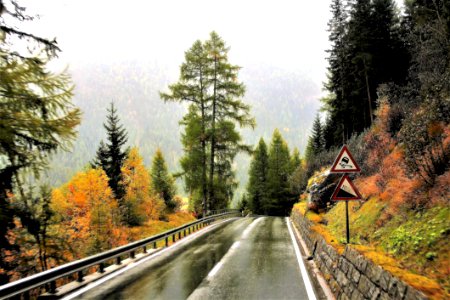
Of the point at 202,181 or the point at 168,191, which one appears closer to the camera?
the point at 202,181

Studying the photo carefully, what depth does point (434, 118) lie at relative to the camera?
10164 mm

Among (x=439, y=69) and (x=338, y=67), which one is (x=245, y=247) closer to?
(x=439, y=69)

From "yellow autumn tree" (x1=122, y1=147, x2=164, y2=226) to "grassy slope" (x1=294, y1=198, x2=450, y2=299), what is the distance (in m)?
28.1

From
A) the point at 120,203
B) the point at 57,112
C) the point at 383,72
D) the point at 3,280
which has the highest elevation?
the point at 383,72

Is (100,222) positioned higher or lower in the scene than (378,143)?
lower

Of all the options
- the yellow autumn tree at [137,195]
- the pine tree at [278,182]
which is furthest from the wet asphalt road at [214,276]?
the pine tree at [278,182]

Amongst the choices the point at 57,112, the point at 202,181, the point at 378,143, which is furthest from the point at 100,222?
the point at 378,143

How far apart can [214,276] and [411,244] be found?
482 centimetres

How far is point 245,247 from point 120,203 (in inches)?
931

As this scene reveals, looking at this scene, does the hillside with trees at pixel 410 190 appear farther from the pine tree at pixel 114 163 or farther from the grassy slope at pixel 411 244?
the pine tree at pixel 114 163

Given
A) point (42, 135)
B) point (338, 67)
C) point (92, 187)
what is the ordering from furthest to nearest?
point (338, 67)
point (92, 187)
point (42, 135)

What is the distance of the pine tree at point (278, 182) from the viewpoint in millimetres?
51219

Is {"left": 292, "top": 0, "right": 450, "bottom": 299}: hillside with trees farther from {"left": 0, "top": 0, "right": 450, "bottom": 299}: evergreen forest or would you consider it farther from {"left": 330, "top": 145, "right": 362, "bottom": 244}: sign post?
{"left": 330, "top": 145, "right": 362, "bottom": 244}: sign post

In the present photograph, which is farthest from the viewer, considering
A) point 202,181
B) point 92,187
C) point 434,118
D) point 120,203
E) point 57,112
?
point 120,203
